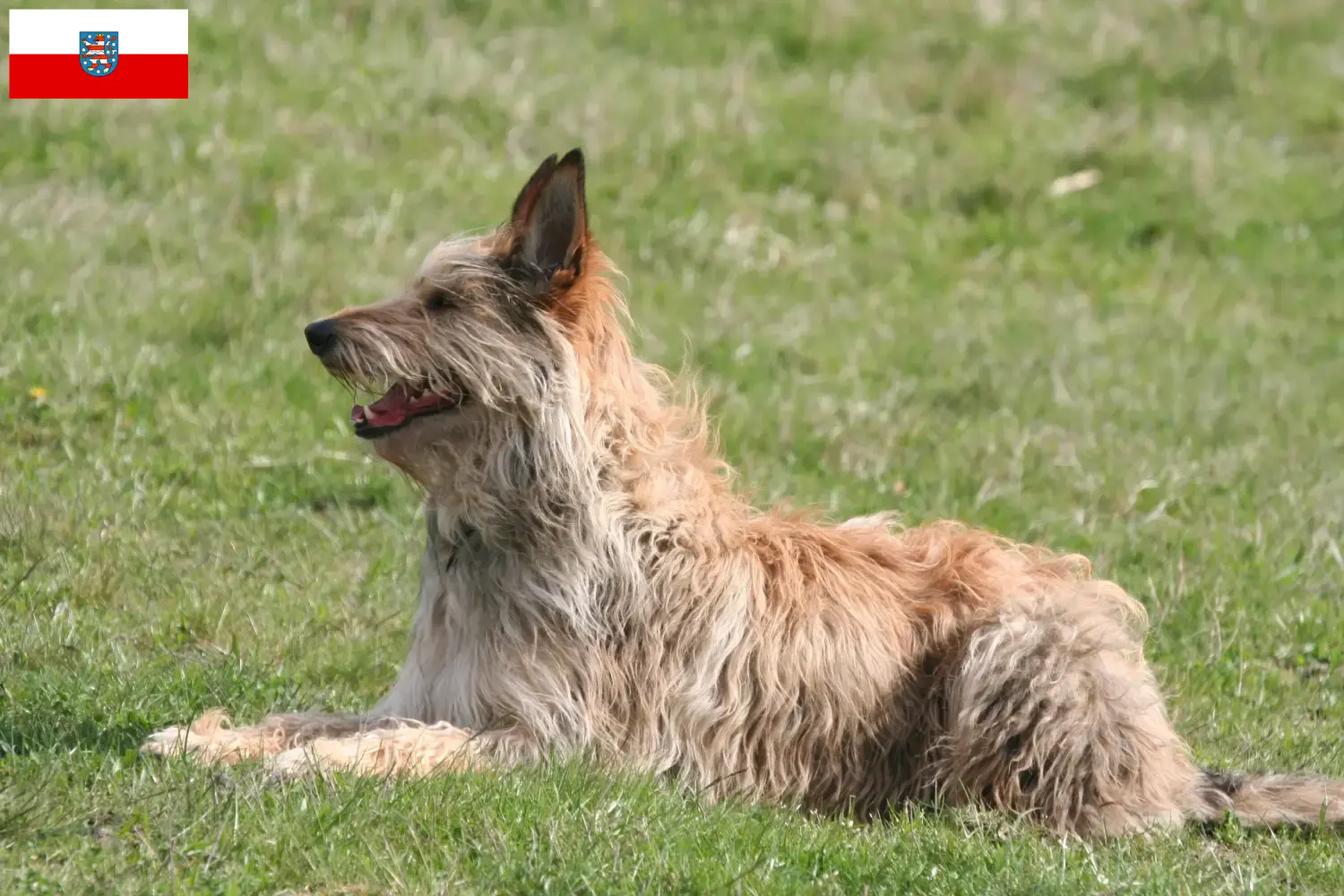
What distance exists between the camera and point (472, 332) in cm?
630

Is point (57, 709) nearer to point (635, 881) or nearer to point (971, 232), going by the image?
point (635, 881)

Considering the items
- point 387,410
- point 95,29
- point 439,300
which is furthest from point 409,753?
point 95,29

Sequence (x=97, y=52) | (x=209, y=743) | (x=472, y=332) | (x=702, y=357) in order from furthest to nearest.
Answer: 1. (x=97, y=52)
2. (x=702, y=357)
3. (x=472, y=332)
4. (x=209, y=743)

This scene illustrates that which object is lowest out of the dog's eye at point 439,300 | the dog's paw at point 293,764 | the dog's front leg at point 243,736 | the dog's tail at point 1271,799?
the dog's tail at point 1271,799

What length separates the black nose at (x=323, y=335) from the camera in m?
6.13

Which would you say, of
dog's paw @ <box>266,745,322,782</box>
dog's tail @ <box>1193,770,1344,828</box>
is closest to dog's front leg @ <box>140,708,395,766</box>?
dog's paw @ <box>266,745,322,782</box>

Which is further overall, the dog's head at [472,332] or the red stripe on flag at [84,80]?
the red stripe on flag at [84,80]

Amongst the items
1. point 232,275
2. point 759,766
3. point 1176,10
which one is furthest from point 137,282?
point 1176,10

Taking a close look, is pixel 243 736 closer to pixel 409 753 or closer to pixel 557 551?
pixel 409 753

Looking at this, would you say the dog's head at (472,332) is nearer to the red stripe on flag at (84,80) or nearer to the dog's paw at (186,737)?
the dog's paw at (186,737)

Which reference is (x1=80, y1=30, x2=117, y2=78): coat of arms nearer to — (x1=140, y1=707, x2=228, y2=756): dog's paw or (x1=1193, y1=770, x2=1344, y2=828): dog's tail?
(x1=140, y1=707, x2=228, y2=756): dog's paw

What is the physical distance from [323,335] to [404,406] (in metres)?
0.39

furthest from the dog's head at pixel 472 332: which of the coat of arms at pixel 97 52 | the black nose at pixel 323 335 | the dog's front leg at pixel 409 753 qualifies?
the coat of arms at pixel 97 52

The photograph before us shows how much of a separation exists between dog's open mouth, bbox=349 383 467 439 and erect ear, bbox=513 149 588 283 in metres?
0.56
